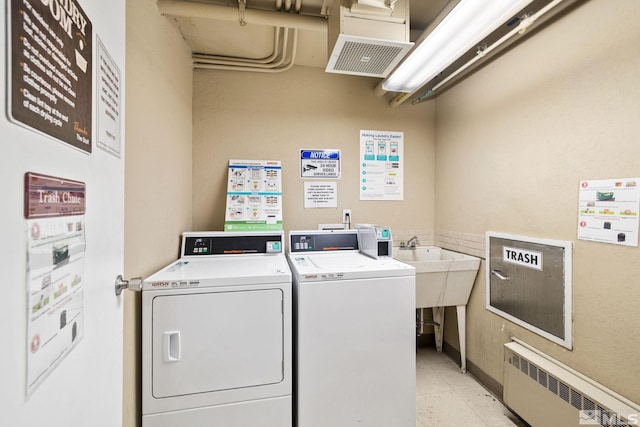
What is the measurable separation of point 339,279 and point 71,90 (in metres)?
1.29

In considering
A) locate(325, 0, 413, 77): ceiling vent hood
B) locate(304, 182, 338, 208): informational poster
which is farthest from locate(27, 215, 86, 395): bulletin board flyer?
locate(304, 182, 338, 208): informational poster

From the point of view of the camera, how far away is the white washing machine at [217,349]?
1.28 meters

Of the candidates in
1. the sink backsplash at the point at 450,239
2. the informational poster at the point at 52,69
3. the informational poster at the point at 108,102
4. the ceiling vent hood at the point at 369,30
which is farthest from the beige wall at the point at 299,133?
the informational poster at the point at 52,69

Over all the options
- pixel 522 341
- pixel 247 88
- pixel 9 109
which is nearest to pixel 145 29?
pixel 247 88

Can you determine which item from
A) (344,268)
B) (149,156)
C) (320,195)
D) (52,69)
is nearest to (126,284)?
(52,69)

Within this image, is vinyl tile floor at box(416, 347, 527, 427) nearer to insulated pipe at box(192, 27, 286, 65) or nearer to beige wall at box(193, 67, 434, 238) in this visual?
beige wall at box(193, 67, 434, 238)

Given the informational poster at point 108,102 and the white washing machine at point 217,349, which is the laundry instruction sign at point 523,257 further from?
the informational poster at point 108,102

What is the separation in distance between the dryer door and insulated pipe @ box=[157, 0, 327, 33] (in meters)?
1.63

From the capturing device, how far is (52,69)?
21.9 inches

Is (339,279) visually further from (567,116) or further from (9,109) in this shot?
(567,116)

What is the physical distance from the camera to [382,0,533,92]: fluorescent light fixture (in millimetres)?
1309

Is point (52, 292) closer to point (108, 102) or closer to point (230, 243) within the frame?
point (108, 102)

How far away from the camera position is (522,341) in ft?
6.01

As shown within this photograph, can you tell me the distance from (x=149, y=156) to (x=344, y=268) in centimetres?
123
